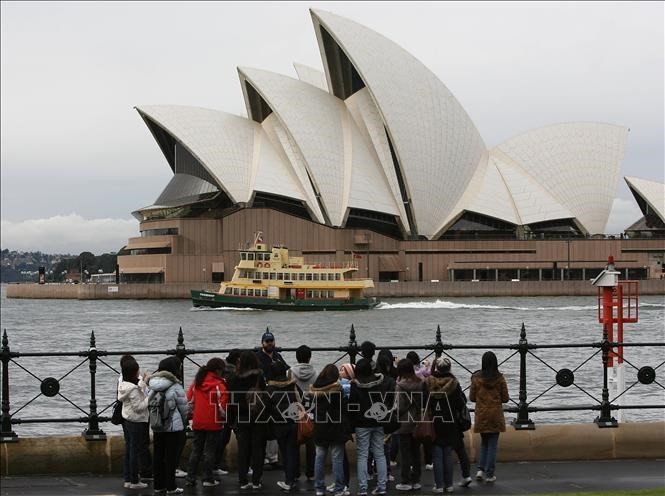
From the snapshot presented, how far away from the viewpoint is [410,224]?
84688mm

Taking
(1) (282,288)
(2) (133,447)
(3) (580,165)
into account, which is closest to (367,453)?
(2) (133,447)

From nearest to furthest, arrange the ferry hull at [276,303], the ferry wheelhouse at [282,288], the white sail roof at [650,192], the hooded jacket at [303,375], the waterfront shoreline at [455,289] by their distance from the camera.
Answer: the hooded jacket at [303,375]
the ferry hull at [276,303]
the ferry wheelhouse at [282,288]
the waterfront shoreline at [455,289]
the white sail roof at [650,192]

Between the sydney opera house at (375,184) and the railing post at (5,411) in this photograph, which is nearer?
the railing post at (5,411)

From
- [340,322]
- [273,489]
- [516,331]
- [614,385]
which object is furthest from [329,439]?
[340,322]

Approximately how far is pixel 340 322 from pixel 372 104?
34338 millimetres

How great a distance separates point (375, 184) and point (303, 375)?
2887 inches

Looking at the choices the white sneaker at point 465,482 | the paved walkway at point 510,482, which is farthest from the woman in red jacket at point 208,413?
the white sneaker at point 465,482

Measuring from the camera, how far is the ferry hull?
6200 centimetres

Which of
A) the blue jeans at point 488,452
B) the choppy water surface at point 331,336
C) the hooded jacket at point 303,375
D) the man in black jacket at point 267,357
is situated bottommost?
the choppy water surface at point 331,336

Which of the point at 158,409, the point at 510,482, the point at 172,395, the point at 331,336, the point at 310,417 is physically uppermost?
the point at 172,395

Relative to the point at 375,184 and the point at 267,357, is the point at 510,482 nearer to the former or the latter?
the point at 267,357

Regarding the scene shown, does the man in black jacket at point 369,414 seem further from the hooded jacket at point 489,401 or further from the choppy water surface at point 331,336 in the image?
the choppy water surface at point 331,336

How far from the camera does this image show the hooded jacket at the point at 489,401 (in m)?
9.56

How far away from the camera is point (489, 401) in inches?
378
